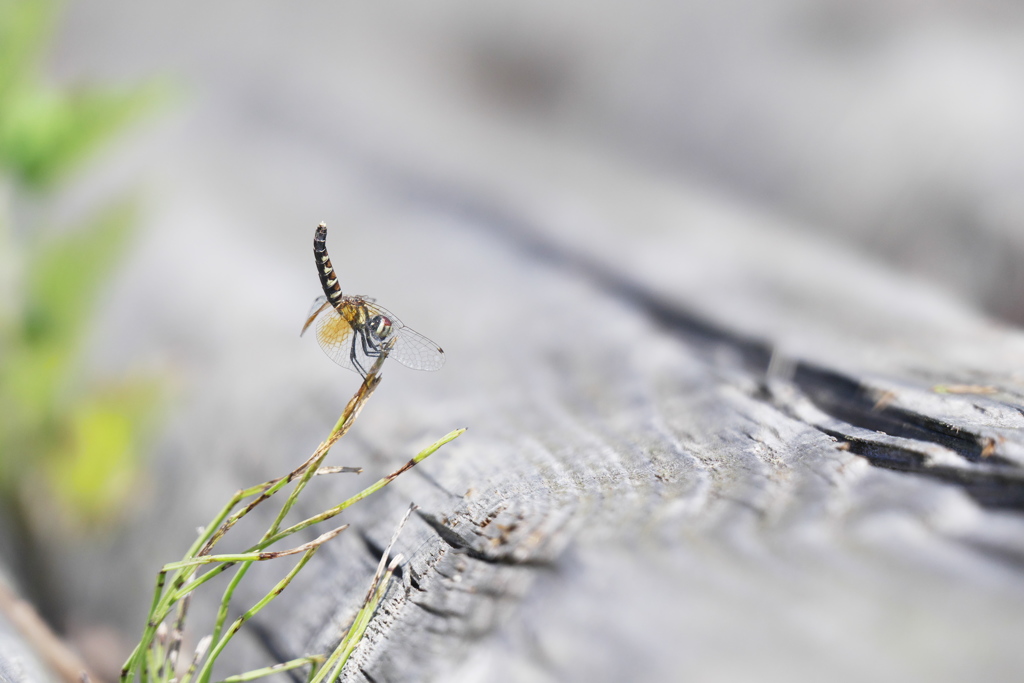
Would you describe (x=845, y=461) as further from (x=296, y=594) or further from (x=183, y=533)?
(x=183, y=533)

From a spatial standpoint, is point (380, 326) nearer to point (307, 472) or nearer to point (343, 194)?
point (307, 472)

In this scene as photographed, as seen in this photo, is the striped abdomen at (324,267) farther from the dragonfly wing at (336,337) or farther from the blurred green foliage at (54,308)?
the blurred green foliage at (54,308)

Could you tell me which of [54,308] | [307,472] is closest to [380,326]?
[307,472]

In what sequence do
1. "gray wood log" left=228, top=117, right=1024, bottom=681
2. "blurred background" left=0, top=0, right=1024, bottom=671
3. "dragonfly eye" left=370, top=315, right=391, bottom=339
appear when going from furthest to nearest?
"blurred background" left=0, top=0, right=1024, bottom=671 < "dragonfly eye" left=370, top=315, right=391, bottom=339 < "gray wood log" left=228, top=117, right=1024, bottom=681

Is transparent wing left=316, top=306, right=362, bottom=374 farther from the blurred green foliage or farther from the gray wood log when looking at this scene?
the blurred green foliage

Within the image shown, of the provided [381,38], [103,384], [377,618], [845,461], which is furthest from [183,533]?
[381,38]

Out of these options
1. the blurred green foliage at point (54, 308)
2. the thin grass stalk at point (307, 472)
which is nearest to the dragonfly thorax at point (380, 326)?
the thin grass stalk at point (307, 472)

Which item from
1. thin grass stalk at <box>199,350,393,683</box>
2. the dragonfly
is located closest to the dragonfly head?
the dragonfly
